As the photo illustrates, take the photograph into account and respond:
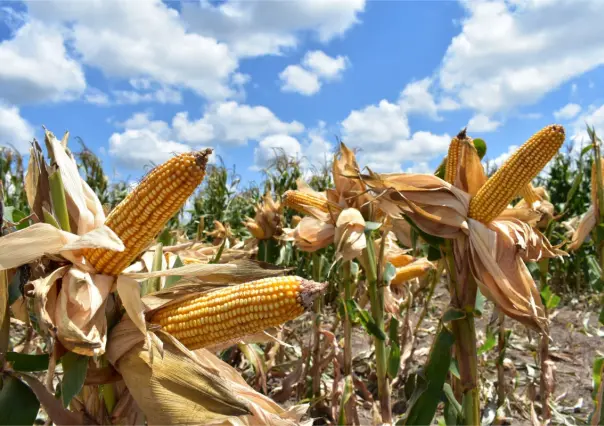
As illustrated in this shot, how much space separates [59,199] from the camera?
1.67 m

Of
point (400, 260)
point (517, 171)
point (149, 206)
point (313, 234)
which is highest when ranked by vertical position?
point (517, 171)

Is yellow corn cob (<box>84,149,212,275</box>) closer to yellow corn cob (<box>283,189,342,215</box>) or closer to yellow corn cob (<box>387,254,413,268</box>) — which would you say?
yellow corn cob (<box>283,189,342,215</box>)

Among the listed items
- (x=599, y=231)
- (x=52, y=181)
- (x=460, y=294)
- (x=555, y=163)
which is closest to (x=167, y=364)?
(x=52, y=181)

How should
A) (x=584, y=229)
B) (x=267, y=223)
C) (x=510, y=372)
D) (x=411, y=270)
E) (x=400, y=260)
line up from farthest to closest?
(x=510, y=372) < (x=267, y=223) < (x=400, y=260) < (x=411, y=270) < (x=584, y=229)

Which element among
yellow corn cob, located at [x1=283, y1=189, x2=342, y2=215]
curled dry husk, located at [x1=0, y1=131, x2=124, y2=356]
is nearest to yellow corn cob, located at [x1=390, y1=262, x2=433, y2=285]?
yellow corn cob, located at [x1=283, y1=189, x2=342, y2=215]

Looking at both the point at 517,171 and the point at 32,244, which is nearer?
the point at 32,244

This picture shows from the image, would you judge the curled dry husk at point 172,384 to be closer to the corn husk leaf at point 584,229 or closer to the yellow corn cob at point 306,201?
the yellow corn cob at point 306,201

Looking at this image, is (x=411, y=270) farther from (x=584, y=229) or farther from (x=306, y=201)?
(x=584, y=229)

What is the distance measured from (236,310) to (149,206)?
1.43 feet

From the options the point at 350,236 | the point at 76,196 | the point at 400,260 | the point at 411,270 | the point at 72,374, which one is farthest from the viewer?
the point at 400,260

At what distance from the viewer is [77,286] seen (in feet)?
5.03

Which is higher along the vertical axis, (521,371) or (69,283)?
(69,283)

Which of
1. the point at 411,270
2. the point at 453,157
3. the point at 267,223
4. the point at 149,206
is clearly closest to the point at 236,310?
the point at 149,206

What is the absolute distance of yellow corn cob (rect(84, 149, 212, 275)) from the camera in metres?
1.54
